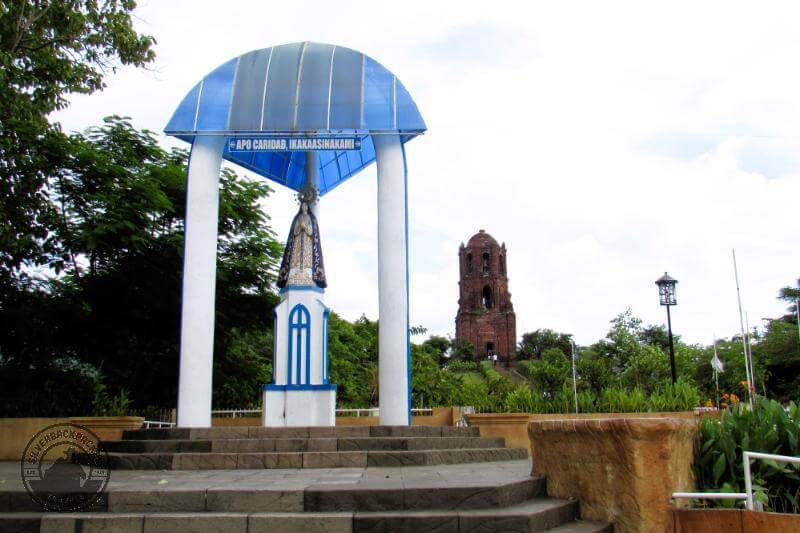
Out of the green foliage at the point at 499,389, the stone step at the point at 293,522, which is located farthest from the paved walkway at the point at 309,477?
the green foliage at the point at 499,389

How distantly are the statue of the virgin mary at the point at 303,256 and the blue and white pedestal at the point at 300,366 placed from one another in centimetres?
20

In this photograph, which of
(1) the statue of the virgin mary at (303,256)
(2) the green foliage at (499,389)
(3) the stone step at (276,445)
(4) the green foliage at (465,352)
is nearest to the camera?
(3) the stone step at (276,445)

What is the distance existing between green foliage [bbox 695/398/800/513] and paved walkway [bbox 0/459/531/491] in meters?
1.62

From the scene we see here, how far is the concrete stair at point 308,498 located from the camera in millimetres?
5172

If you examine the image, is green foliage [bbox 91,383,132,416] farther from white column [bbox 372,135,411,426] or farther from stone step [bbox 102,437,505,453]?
white column [bbox 372,135,411,426]

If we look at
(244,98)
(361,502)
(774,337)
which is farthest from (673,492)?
(774,337)

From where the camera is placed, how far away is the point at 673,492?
5320 millimetres

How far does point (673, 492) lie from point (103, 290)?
44.3 ft

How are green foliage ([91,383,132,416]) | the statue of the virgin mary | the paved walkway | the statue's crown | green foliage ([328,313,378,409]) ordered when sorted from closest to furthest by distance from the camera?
the paved walkway
green foliage ([91,383,132,416])
the statue of the virgin mary
the statue's crown
green foliage ([328,313,378,409])

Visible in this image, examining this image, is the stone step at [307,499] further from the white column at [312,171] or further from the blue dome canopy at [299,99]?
the white column at [312,171]

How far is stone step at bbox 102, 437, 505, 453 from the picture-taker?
8664mm

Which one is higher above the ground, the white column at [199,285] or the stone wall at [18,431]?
the white column at [199,285]

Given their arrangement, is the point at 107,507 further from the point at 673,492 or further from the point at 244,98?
the point at 244,98

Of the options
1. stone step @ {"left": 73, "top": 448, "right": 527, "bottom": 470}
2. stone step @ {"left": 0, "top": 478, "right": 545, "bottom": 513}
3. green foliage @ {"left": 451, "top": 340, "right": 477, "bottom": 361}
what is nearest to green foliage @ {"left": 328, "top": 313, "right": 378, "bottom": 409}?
stone step @ {"left": 73, "top": 448, "right": 527, "bottom": 470}
